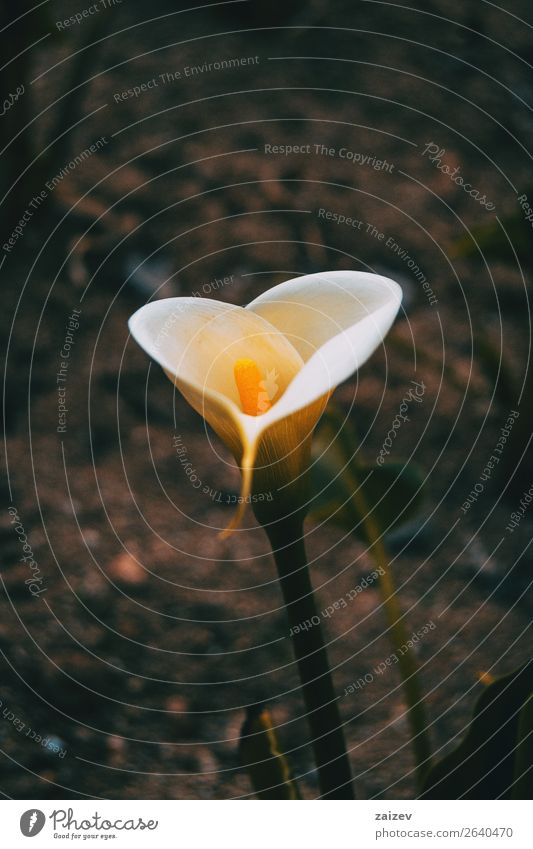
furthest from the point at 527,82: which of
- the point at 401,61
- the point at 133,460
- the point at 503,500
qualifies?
A: the point at 133,460

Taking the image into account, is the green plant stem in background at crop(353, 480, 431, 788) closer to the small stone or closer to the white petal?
the white petal

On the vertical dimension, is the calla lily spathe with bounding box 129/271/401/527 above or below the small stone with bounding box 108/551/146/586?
above

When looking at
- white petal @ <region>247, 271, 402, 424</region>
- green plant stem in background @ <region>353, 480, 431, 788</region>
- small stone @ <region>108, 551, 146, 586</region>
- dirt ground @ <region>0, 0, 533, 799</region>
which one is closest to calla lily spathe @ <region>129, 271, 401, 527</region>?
white petal @ <region>247, 271, 402, 424</region>

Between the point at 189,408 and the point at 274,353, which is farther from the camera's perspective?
the point at 189,408

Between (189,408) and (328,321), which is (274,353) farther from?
(189,408)

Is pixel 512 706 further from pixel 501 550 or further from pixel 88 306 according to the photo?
pixel 88 306

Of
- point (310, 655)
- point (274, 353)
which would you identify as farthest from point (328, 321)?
point (310, 655)
